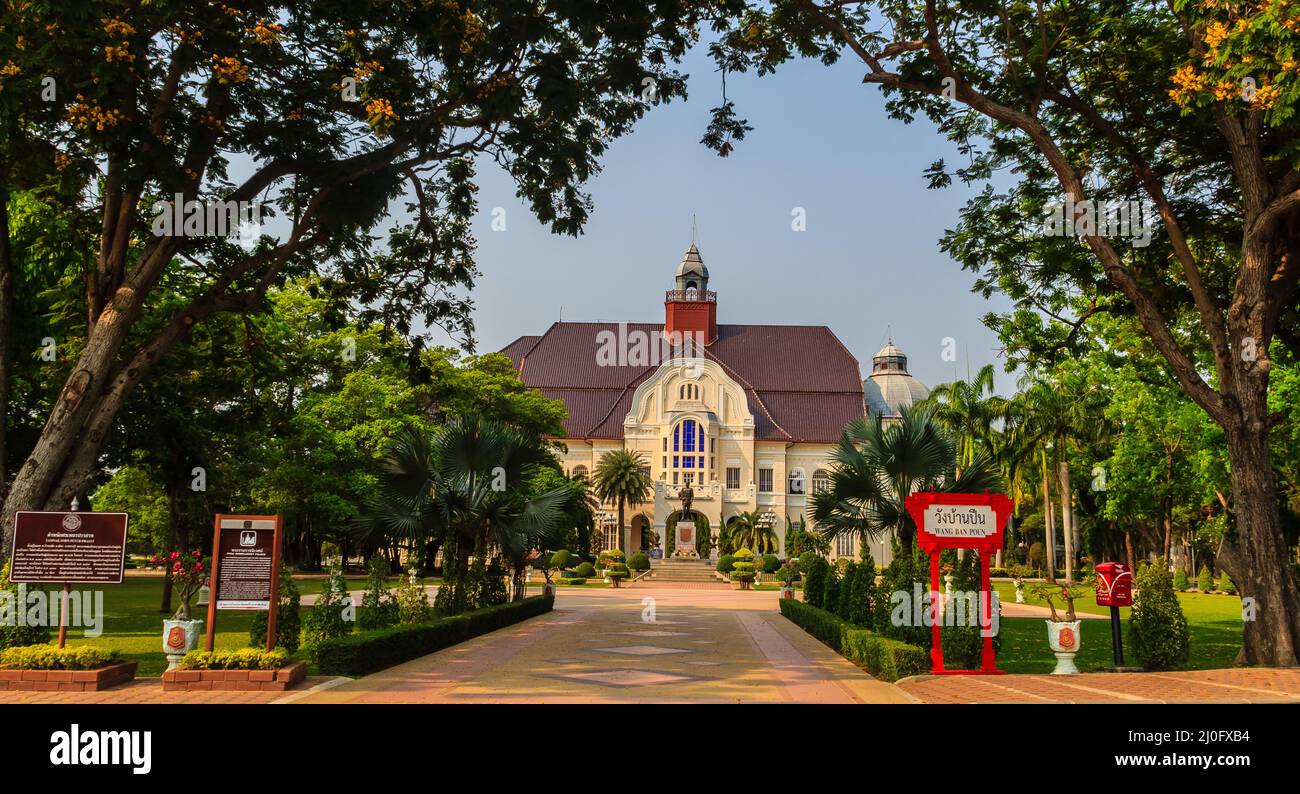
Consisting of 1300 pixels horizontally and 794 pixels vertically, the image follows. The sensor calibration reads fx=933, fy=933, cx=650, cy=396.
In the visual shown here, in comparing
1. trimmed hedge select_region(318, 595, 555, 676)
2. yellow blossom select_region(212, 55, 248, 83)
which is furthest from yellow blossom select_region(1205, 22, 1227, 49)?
trimmed hedge select_region(318, 595, 555, 676)

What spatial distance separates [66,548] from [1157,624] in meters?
14.2

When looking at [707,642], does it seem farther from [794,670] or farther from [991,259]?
[991,259]

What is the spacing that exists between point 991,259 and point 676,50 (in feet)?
24.5

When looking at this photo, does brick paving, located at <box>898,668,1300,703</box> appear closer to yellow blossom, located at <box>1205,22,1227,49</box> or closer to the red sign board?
yellow blossom, located at <box>1205,22,1227,49</box>

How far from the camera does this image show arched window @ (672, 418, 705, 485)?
67.6 m

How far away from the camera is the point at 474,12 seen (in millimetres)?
12344

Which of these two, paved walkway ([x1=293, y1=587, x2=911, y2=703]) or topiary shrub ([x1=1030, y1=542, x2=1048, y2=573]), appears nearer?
paved walkway ([x1=293, y1=587, x2=911, y2=703])

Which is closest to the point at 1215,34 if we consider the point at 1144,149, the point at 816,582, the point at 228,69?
the point at 1144,149

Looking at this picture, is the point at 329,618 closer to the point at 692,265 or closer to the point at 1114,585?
the point at 1114,585

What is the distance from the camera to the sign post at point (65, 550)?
1106cm

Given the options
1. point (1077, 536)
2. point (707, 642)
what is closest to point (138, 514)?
point (707, 642)

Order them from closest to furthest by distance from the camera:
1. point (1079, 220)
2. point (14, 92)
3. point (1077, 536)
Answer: point (14, 92) → point (1079, 220) → point (1077, 536)

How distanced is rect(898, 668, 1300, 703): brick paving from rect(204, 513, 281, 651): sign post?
7.76m

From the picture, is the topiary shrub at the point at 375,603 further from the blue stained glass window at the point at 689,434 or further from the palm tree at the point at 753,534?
the blue stained glass window at the point at 689,434
